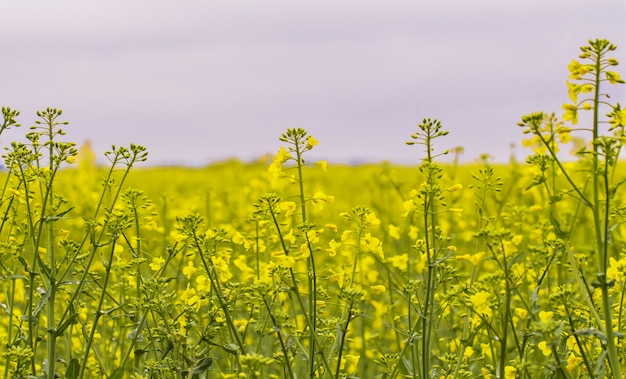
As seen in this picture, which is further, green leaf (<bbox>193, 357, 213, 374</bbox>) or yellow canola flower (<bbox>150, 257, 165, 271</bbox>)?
yellow canola flower (<bbox>150, 257, 165, 271</bbox>)

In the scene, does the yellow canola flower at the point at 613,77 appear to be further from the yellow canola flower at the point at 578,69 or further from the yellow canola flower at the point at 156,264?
the yellow canola flower at the point at 156,264

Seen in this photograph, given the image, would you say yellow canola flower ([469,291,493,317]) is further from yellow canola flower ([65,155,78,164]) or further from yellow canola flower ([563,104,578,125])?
yellow canola flower ([65,155,78,164])

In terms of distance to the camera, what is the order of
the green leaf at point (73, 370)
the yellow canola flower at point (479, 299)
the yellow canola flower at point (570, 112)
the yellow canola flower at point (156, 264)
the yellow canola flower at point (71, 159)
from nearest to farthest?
the yellow canola flower at point (479, 299) → the yellow canola flower at point (570, 112) → the green leaf at point (73, 370) → the yellow canola flower at point (71, 159) → the yellow canola flower at point (156, 264)

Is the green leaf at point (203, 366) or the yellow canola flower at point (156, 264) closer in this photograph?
the green leaf at point (203, 366)

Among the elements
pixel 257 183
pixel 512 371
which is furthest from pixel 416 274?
pixel 512 371

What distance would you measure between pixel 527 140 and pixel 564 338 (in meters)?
0.82

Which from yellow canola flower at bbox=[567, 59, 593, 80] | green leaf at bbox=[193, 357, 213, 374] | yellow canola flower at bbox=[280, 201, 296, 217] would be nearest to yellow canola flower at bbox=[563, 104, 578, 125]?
yellow canola flower at bbox=[567, 59, 593, 80]

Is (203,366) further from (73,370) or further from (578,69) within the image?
(578,69)

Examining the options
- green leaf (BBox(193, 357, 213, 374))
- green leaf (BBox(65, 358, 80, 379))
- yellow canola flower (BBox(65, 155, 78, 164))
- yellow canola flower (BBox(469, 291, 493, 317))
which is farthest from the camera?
yellow canola flower (BBox(65, 155, 78, 164))

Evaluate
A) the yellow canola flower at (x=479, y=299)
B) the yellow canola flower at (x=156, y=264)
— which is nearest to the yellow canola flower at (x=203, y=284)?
the yellow canola flower at (x=156, y=264)

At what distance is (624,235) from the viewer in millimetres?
6133

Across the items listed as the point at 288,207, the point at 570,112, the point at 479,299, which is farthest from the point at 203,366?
the point at 570,112

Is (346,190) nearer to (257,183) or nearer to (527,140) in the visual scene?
(257,183)

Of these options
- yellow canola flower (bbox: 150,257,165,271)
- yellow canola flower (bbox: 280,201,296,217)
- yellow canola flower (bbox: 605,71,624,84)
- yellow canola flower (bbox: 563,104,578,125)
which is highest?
yellow canola flower (bbox: 605,71,624,84)
